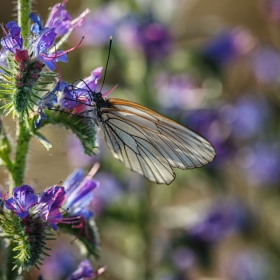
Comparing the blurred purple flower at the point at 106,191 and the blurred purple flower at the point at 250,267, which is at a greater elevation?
the blurred purple flower at the point at 106,191

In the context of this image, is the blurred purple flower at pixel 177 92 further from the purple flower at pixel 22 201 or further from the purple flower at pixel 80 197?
the purple flower at pixel 22 201

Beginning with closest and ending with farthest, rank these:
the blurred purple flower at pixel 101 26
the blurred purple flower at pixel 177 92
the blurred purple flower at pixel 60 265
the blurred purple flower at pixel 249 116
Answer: the blurred purple flower at pixel 60 265 < the blurred purple flower at pixel 101 26 < the blurred purple flower at pixel 177 92 < the blurred purple flower at pixel 249 116

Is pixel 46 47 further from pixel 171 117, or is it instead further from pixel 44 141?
pixel 171 117

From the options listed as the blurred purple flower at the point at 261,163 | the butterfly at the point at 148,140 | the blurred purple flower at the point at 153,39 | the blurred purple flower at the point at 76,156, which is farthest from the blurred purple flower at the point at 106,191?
the butterfly at the point at 148,140

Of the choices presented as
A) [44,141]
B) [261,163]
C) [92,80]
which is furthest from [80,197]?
[261,163]

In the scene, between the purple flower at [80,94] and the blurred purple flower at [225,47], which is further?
the blurred purple flower at [225,47]

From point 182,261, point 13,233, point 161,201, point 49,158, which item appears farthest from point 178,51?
point 49,158

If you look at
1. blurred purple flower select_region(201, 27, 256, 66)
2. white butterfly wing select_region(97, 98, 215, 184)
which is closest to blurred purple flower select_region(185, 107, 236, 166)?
blurred purple flower select_region(201, 27, 256, 66)
